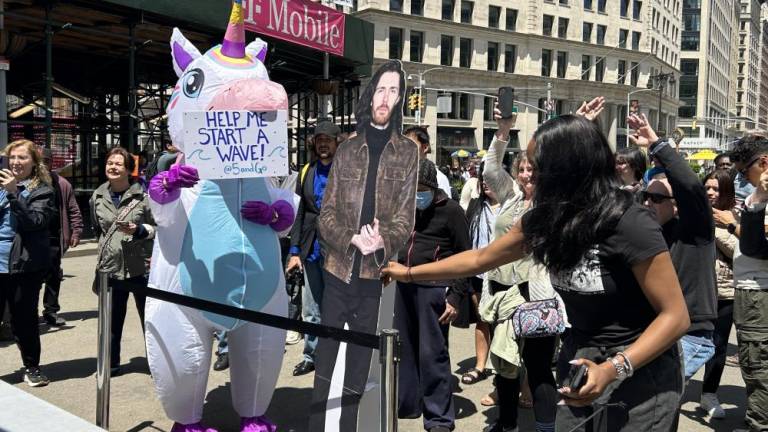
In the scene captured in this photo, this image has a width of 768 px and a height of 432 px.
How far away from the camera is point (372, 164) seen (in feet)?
11.3

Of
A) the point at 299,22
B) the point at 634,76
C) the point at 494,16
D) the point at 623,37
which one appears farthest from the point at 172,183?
the point at 634,76

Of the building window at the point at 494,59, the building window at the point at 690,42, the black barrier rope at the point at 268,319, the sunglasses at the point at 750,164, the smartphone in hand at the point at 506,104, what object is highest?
the building window at the point at 690,42

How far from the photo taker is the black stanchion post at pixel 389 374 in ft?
8.18

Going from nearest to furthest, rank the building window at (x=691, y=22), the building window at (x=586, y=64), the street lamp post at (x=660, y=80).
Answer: the street lamp post at (x=660, y=80)
the building window at (x=586, y=64)
the building window at (x=691, y=22)

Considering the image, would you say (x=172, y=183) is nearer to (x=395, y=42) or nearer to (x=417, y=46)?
(x=395, y=42)

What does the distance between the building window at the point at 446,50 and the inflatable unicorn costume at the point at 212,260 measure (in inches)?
1749

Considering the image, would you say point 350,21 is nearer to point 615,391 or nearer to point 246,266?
point 246,266

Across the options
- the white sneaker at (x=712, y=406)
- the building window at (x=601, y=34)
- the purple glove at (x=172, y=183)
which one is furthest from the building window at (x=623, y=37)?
the purple glove at (x=172, y=183)

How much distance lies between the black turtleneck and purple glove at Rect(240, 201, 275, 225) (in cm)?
62

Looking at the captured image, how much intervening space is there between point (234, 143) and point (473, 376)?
2.91m

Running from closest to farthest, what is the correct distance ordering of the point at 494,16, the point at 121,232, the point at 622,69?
the point at 121,232, the point at 494,16, the point at 622,69

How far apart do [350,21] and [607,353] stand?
13.1 metres

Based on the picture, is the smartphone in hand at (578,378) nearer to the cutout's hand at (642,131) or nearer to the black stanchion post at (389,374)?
the black stanchion post at (389,374)

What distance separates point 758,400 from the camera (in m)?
3.97
